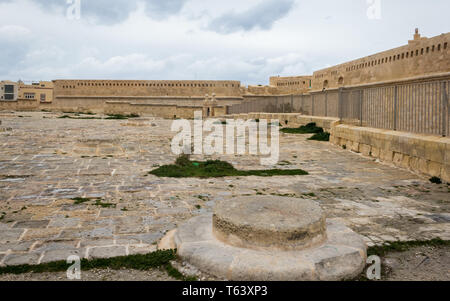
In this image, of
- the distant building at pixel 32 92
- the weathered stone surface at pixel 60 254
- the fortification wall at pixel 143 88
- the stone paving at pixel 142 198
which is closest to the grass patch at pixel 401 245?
the stone paving at pixel 142 198

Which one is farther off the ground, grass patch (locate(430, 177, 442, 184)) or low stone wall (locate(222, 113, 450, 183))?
low stone wall (locate(222, 113, 450, 183))

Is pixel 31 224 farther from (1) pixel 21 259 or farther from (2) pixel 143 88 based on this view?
(2) pixel 143 88

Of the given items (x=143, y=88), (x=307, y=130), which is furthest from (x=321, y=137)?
(x=143, y=88)

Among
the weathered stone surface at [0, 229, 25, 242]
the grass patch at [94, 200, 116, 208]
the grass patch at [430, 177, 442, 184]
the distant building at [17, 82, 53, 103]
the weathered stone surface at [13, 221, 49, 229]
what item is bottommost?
the weathered stone surface at [0, 229, 25, 242]

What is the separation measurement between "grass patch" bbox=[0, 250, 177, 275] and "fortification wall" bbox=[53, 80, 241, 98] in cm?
3236

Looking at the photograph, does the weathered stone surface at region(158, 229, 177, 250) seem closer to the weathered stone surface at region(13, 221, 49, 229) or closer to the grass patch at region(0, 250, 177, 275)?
the grass patch at region(0, 250, 177, 275)

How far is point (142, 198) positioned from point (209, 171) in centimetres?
229

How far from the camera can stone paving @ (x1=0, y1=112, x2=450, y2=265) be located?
12.1ft

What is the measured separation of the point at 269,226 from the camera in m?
3.07

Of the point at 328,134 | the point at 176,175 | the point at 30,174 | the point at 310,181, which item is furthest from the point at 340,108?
the point at 30,174

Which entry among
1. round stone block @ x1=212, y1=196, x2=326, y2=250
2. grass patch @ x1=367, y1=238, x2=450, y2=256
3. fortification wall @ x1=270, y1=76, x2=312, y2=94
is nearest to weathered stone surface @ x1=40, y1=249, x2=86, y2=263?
round stone block @ x1=212, y1=196, x2=326, y2=250
